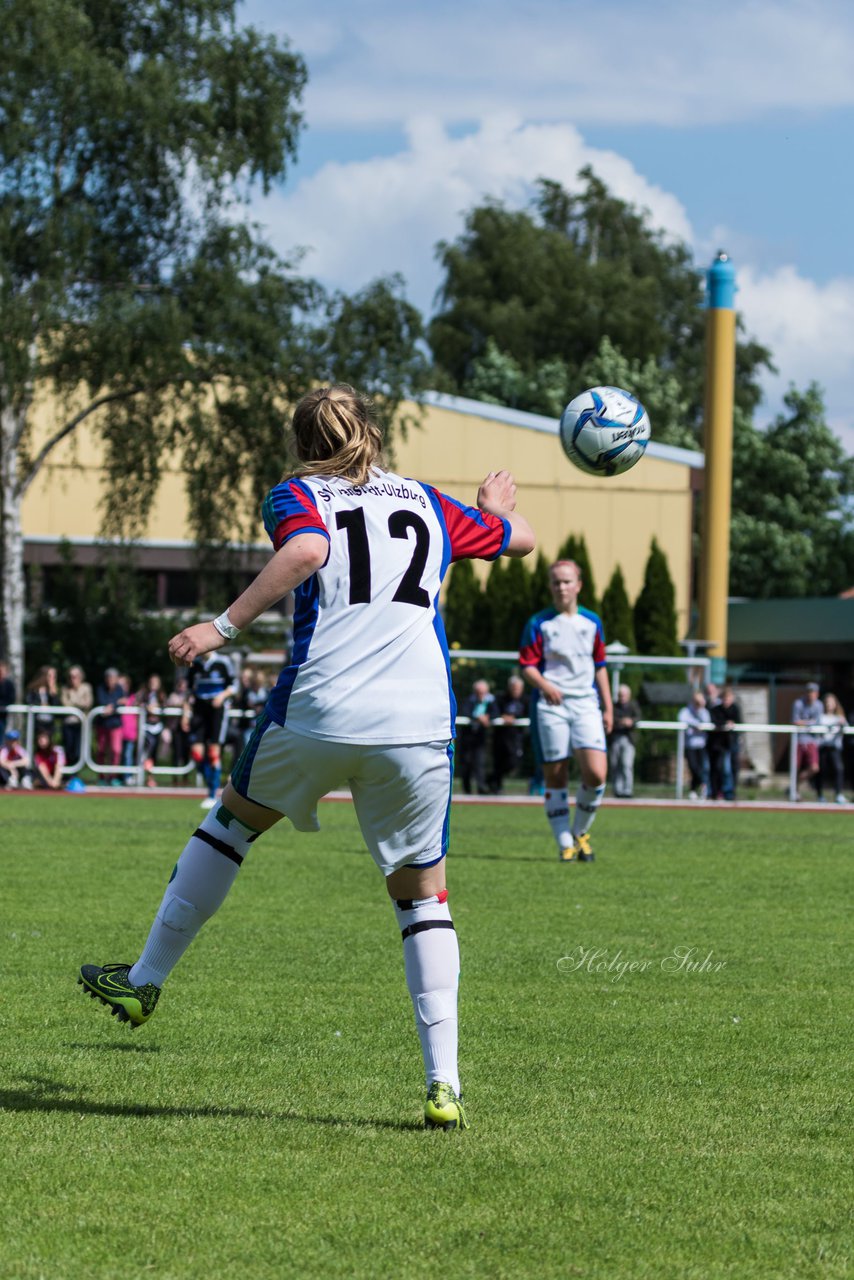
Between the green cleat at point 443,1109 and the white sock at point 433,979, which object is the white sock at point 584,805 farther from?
the green cleat at point 443,1109

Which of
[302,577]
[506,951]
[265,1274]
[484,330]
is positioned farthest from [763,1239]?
[484,330]

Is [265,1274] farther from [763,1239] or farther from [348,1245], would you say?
[763,1239]

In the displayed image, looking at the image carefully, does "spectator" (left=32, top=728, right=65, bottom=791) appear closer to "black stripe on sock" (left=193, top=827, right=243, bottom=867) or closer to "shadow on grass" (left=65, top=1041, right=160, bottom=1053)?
"shadow on grass" (left=65, top=1041, right=160, bottom=1053)

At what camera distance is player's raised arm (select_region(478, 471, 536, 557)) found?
5227mm

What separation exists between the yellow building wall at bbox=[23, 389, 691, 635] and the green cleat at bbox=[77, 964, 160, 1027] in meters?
33.3

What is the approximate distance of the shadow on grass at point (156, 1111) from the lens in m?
4.79

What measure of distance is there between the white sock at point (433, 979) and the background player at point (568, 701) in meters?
8.08

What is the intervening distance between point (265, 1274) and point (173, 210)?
29185 millimetres

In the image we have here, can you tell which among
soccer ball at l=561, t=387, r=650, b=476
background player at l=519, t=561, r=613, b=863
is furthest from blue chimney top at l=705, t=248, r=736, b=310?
soccer ball at l=561, t=387, r=650, b=476

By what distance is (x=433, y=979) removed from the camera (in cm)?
488

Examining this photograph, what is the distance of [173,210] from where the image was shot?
3089 cm

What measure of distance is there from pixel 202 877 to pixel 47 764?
18310 millimetres

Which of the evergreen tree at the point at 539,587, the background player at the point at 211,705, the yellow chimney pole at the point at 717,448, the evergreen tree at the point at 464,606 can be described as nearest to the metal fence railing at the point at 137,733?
the background player at the point at 211,705

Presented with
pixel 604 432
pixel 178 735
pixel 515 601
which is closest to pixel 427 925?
pixel 604 432
